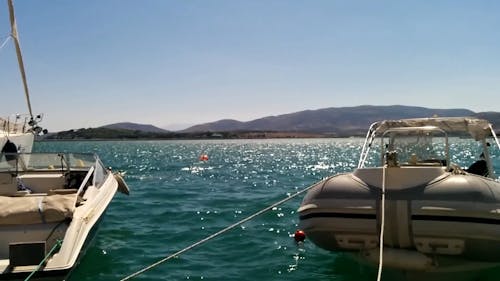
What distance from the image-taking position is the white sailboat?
23.7ft

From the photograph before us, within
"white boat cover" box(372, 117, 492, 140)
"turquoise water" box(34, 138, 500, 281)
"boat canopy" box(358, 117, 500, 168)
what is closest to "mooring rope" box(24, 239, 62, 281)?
"turquoise water" box(34, 138, 500, 281)

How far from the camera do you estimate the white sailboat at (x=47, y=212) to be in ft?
23.7

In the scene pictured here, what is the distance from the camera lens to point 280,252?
11414mm

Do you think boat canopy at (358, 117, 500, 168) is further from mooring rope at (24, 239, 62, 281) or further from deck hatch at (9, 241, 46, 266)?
deck hatch at (9, 241, 46, 266)

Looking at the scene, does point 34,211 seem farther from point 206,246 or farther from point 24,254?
point 206,246

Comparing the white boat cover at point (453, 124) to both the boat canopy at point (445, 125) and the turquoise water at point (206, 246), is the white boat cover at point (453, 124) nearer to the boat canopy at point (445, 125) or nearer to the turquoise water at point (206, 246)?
the boat canopy at point (445, 125)

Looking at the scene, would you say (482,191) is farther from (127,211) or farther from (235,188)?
(235,188)

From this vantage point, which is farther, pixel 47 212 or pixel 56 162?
pixel 56 162

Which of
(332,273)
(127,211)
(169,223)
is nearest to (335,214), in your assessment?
(332,273)

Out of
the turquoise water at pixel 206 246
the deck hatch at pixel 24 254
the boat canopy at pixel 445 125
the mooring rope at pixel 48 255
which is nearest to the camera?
the mooring rope at pixel 48 255

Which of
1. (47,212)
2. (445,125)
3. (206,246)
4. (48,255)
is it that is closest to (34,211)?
(47,212)

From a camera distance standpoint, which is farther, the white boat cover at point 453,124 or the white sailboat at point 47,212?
the white boat cover at point 453,124

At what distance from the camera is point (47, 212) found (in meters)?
8.55

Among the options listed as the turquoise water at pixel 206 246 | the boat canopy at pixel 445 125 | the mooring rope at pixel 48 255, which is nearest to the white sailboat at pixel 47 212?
the mooring rope at pixel 48 255
